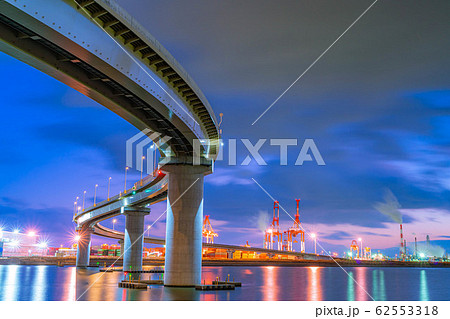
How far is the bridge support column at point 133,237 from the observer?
85438 mm

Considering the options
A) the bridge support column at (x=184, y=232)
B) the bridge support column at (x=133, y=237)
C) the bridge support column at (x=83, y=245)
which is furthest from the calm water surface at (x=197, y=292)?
the bridge support column at (x=83, y=245)

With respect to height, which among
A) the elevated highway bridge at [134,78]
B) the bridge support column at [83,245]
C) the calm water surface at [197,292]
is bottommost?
the calm water surface at [197,292]

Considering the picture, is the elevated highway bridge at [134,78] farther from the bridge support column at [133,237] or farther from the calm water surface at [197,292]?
the bridge support column at [133,237]

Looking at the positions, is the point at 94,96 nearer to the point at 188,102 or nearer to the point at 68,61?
the point at 68,61

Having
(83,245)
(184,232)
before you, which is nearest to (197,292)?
(184,232)

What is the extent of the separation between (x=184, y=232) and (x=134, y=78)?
20.4 m

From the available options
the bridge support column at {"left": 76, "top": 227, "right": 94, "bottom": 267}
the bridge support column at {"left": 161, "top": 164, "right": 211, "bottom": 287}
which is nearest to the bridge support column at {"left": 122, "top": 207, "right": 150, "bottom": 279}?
the bridge support column at {"left": 76, "top": 227, "right": 94, "bottom": 267}

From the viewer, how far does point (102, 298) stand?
35500 millimetres

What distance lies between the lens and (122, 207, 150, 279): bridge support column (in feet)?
280

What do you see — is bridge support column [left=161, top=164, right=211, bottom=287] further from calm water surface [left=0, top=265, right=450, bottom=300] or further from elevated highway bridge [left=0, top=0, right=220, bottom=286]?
calm water surface [left=0, top=265, right=450, bottom=300]

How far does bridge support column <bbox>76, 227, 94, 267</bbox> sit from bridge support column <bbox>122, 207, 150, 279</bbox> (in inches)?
1638

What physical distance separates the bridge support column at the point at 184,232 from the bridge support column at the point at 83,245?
86.8 meters

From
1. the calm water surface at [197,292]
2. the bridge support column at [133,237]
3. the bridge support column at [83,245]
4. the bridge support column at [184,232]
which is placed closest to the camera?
the calm water surface at [197,292]
